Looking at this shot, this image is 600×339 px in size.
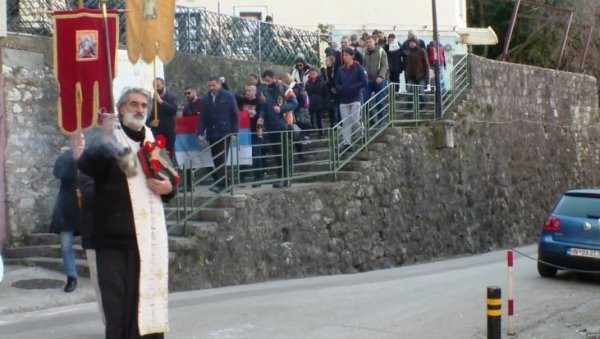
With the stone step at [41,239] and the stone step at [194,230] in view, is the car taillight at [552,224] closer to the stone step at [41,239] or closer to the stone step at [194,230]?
the stone step at [194,230]

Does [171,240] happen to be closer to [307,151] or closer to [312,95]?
[307,151]

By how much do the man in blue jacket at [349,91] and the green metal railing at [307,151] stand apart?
0.18 ft

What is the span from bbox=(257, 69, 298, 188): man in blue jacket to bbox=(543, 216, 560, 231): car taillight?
4.08 metres

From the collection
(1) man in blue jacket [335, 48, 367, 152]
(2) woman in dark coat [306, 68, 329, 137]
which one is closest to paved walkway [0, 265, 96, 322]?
(1) man in blue jacket [335, 48, 367, 152]

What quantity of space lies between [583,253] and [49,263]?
24.3 ft

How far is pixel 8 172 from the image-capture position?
14.4m

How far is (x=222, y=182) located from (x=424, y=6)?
15089 mm

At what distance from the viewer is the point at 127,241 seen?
645 centimetres

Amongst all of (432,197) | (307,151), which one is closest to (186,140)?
(307,151)

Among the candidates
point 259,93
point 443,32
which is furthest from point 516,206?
point 259,93

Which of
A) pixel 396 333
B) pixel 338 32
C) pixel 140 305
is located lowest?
pixel 396 333

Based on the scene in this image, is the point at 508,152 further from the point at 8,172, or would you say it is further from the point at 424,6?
the point at 8,172

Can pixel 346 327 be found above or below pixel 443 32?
below

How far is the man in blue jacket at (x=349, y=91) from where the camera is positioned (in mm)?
18250
